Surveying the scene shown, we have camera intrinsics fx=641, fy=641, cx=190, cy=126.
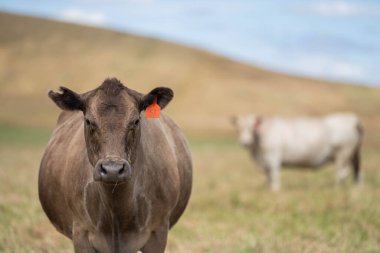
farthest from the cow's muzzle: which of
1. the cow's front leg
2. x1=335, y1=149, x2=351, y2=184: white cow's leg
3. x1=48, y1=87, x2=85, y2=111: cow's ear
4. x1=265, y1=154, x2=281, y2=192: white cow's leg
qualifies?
x1=335, y1=149, x2=351, y2=184: white cow's leg

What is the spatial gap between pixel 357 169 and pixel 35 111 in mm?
41027

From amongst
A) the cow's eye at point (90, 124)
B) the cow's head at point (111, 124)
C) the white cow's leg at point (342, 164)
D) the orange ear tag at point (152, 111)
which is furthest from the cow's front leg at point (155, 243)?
the white cow's leg at point (342, 164)

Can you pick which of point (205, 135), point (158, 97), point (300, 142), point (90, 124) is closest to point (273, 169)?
point (300, 142)

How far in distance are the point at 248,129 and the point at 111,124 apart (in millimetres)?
11378

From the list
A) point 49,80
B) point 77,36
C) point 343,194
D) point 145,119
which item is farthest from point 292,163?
point 77,36

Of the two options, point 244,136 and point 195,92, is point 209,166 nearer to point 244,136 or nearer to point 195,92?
point 244,136

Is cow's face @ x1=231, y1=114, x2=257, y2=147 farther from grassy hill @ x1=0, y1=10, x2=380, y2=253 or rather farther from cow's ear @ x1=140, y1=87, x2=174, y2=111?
cow's ear @ x1=140, y1=87, x2=174, y2=111

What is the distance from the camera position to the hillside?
55500 millimetres

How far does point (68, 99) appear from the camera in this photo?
206 inches

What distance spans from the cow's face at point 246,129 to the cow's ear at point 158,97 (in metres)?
10.6

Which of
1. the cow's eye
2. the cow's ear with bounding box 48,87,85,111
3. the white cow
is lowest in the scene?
the white cow

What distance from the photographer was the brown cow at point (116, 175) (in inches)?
193

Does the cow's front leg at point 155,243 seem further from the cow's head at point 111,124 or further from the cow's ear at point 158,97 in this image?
the cow's ear at point 158,97

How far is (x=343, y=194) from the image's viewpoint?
11648mm
